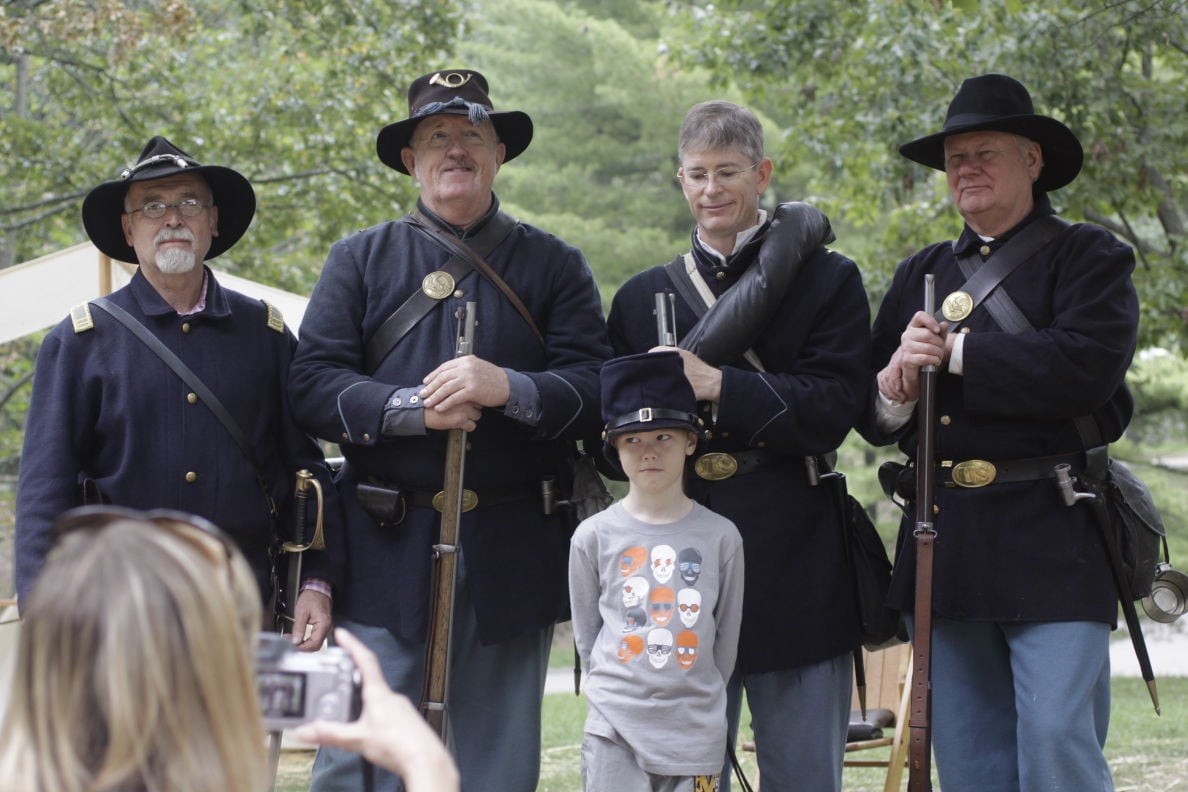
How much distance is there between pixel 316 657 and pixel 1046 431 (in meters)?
2.96

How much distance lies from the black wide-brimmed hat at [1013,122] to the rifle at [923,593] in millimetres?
771

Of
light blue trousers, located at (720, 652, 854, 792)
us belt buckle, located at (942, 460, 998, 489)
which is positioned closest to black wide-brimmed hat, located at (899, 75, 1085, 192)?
us belt buckle, located at (942, 460, 998, 489)

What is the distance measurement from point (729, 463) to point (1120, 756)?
415 centimetres

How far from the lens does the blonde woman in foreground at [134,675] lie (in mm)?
1735

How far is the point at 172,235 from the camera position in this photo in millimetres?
4477

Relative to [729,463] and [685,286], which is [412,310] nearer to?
[685,286]

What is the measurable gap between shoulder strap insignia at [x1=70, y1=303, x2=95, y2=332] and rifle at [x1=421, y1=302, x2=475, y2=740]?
1.11 metres

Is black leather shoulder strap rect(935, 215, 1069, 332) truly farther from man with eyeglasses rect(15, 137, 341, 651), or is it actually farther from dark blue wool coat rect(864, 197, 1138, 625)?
man with eyeglasses rect(15, 137, 341, 651)

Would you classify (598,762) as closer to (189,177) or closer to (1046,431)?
(1046,431)

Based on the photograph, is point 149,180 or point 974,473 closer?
point 974,473

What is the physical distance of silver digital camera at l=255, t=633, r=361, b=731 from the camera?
1.88m

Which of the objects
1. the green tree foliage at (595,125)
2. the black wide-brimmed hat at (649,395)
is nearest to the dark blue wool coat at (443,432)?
the black wide-brimmed hat at (649,395)

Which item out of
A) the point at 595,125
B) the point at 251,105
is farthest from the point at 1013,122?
the point at 595,125

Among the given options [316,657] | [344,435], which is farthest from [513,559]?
[316,657]
